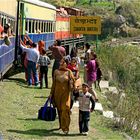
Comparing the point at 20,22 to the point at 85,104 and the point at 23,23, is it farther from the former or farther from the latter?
the point at 85,104

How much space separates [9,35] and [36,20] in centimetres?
932

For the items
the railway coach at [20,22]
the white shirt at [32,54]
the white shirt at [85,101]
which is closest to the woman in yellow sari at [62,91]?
the white shirt at [85,101]

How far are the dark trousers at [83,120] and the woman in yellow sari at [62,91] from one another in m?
0.34

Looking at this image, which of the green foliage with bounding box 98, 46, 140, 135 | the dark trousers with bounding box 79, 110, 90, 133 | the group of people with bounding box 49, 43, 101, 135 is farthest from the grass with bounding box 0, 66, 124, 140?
the green foliage with bounding box 98, 46, 140, 135

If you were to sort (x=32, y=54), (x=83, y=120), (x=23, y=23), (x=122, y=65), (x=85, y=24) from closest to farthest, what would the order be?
1. (x=83, y=120)
2. (x=32, y=54)
3. (x=23, y=23)
4. (x=85, y=24)
5. (x=122, y=65)

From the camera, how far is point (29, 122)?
12.3 meters

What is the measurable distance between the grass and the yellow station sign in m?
6.55

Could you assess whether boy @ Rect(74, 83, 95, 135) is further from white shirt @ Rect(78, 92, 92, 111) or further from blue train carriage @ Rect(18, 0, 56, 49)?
blue train carriage @ Rect(18, 0, 56, 49)

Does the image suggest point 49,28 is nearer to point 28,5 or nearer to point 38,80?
point 28,5

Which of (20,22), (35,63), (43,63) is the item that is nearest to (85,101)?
(43,63)

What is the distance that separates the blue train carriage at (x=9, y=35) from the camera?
15425 millimetres

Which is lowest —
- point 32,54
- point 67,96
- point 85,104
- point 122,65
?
point 122,65

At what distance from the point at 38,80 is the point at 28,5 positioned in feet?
14.7

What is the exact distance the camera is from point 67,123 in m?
11.3
